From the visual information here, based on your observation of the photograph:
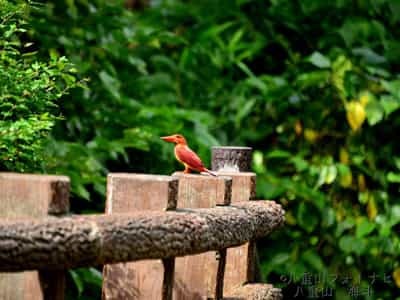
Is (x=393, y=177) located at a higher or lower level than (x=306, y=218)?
higher

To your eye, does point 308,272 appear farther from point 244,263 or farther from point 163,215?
point 163,215

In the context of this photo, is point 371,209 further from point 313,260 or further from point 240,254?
point 240,254

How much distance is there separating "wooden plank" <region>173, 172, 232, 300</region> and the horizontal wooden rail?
0.33ft

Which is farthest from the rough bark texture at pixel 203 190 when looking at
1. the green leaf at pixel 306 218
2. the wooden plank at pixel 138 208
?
the green leaf at pixel 306 218

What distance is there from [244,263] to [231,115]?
250 centimetres

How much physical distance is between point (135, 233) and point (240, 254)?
1.10 metres

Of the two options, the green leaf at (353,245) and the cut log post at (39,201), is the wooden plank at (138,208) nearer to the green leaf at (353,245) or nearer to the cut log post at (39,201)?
the cut log post at (39,201)

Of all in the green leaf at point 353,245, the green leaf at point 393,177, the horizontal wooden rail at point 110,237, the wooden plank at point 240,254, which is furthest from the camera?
the green leaf at point 393,177

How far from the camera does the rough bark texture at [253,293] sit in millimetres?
2553

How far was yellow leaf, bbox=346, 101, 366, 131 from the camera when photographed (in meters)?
4.79

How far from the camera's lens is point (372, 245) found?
15.6ft

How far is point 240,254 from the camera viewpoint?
8.99 ft


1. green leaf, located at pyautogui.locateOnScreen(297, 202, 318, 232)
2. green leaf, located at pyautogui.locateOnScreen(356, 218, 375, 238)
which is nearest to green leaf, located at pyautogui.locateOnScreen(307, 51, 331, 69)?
green leaf, located at pyautogui.locateOnScreen(297, 202, 318, 232)

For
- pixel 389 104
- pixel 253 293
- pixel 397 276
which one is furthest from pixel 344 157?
pixel 253 293
